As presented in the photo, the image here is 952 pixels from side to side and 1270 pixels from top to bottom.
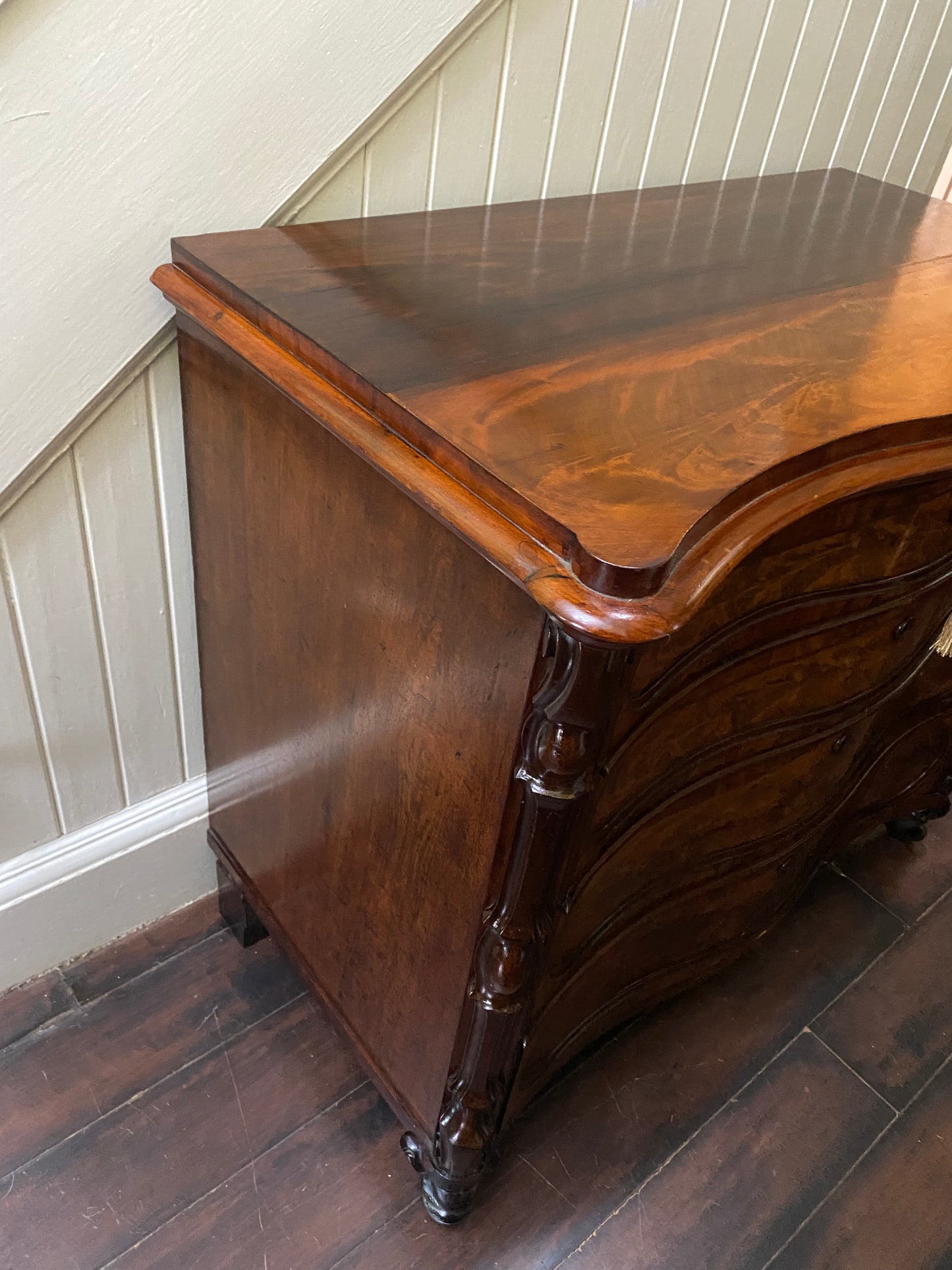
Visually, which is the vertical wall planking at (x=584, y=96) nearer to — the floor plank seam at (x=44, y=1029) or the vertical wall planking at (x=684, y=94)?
the vertical wall planking at (x=684, y=94)

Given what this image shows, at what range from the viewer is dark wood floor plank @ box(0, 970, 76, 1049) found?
1.12 meters

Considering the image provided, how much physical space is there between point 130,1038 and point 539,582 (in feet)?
3.07

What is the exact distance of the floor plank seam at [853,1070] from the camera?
3.91 feet

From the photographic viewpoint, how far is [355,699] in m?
0.79

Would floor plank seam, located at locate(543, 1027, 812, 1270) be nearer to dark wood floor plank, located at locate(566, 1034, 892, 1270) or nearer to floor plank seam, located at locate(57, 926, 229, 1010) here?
dark wood floor plank, located at locate(566, 1034, 892, 1270)

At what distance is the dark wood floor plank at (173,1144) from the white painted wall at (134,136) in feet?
2.42

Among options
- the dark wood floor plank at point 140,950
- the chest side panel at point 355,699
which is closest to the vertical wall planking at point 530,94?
the chest side panel at point 355,699

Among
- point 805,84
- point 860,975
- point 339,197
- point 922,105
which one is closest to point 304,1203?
point 860,975

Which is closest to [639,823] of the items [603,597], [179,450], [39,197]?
[603,597]

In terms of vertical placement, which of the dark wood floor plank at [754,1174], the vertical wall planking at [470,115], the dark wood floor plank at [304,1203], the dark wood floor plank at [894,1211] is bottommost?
the dark wood floor plank at [894,1211]

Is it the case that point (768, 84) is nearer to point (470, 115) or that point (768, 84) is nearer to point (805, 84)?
point (805, 84)

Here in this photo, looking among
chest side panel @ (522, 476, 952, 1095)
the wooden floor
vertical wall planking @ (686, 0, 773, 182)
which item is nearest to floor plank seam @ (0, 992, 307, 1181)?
the wooden floor

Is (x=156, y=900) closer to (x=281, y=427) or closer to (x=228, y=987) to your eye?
(x=228, y=987)

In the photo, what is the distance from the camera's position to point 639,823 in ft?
2.59
